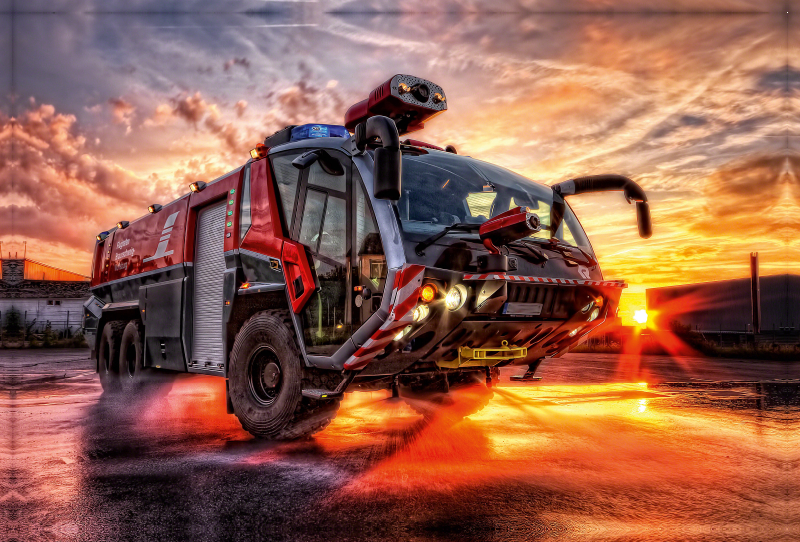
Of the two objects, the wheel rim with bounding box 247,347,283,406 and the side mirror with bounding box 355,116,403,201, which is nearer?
the side mirror with bounding box 355,116,403,201

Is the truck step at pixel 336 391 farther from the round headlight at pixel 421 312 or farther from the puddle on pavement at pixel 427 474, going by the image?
the round headlight at pixel 421 312

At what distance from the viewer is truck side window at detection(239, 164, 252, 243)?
21.8ft

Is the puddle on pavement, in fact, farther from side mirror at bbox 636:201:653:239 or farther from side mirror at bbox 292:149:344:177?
side mirror at bbox 292:149:344:177

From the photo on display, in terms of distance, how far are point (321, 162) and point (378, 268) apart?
1314mm

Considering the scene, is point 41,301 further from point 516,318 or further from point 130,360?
point 516,318

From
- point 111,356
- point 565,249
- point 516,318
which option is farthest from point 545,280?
point 111,356

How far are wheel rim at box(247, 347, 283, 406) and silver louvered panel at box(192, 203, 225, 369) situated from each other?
36.6 inches

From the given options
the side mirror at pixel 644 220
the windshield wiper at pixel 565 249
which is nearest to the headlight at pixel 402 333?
the windshield wiper at pixel 565 249

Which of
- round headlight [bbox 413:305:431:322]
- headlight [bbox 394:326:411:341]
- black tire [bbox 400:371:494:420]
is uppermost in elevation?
round headlight [bbox 413:305:431:322]

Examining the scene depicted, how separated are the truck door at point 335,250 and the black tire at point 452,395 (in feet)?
8.16

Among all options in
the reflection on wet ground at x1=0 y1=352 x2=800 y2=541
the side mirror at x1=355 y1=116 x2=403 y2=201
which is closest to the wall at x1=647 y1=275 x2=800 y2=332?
the reflection on wet ground at x1=0 y1=352 x2=800 y2=541

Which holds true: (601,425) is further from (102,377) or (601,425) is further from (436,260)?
(102,377)

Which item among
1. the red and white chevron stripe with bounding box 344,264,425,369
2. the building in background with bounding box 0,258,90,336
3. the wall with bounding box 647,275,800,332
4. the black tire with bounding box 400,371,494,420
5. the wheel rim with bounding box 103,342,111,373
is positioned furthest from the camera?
the building in background with bounding box 0,258,90,336

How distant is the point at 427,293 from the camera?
5.06 meters
